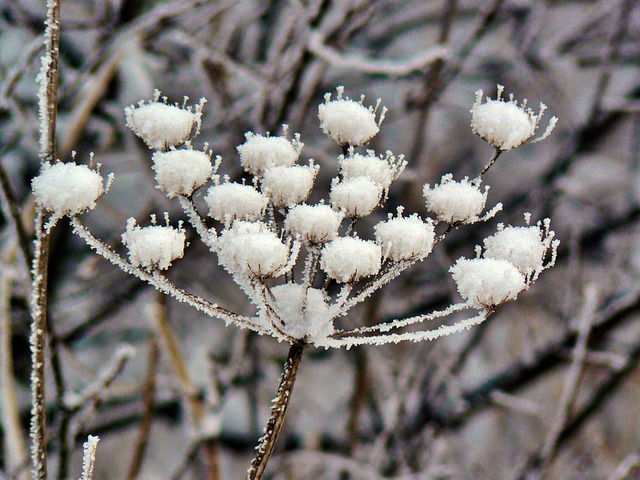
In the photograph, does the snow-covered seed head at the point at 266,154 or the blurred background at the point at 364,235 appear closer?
the snow-covered seed head at the point at 266,154

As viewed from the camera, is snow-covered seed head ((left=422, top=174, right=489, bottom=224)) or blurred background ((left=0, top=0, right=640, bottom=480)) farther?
blurred background ((left=0, top=0, right=640, bottom=480))

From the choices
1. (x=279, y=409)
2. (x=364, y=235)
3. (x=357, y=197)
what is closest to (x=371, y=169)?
(x=357, y=197)

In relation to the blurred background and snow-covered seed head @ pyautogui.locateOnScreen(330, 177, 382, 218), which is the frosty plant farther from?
the blurred background

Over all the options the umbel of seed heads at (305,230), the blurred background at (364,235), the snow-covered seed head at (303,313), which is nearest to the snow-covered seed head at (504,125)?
the umbel of seed heads at (305,230)

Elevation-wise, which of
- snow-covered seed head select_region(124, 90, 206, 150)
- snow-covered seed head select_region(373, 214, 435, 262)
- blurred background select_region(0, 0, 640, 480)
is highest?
blurred background select_region(0, 0, 640, 480)

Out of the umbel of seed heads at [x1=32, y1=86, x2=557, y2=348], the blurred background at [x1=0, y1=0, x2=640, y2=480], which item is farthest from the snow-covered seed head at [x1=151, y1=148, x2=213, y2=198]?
the blurred background at [x1=0, y1=0, x2=640, y2=480]

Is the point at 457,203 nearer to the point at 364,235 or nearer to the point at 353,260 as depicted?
the point at 353,260

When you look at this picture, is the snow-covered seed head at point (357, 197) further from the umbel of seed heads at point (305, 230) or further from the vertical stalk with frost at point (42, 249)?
the vertical stalk with frost at point (42, 249)
